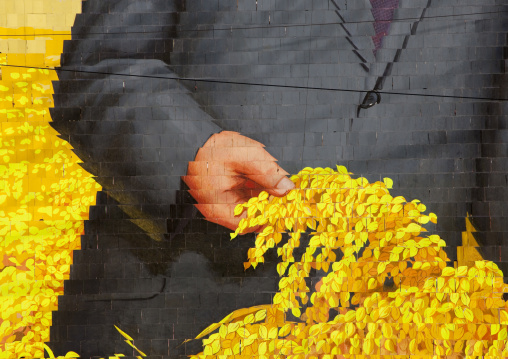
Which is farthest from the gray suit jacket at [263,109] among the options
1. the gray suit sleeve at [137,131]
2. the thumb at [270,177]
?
the thumb at [270,177]

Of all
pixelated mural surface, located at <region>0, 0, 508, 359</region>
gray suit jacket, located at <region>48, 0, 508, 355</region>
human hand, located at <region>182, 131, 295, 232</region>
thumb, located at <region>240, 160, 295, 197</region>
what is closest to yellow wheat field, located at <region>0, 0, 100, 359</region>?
pixelated mural surface, located at <region>0, 0, 508, 359</region>

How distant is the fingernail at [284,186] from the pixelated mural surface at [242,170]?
2cm

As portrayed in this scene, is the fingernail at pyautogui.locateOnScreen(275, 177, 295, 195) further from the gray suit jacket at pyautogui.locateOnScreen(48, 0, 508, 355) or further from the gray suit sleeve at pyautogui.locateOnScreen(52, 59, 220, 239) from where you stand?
the gray suit sleeve at pyautogui.locateOnScreen(52, 59, 220, 239)

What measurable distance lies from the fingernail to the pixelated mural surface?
18 millimetres

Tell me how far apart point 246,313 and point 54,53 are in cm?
283

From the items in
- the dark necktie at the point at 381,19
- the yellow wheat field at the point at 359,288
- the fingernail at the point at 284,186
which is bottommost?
the yellow wheat field at the point at 359,288

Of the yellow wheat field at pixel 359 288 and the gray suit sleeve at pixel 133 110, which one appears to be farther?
the gray suit sleeve at pixel 133 110

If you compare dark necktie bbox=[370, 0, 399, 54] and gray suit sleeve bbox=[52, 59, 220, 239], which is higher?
dark necktie bbox=[370, 0, 399, 54]

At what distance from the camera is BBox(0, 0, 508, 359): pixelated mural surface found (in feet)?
11.6

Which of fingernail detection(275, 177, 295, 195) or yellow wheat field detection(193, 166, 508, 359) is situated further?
fingernail detection(275, 177, 295, 195)

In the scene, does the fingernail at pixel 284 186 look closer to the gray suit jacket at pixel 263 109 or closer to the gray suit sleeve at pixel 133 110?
the gray suit jacket at pixel 263 109

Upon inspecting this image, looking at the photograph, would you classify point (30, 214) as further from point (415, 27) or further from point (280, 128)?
point (415, 27)

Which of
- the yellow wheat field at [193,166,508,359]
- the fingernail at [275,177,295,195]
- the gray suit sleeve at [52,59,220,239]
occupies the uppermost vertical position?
the gray suit sleeve at [52,59,220,239]

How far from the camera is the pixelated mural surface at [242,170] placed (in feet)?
11.6
